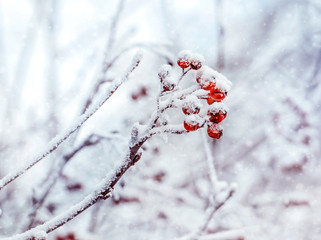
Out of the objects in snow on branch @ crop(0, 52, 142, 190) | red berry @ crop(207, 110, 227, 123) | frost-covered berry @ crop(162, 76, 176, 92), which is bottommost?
snow on branch @ crop(0, 52, 142, 190)

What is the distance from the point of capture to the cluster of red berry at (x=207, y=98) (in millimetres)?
899

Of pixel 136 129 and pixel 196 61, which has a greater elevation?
pixel 196 61

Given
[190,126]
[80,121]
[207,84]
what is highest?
[207,84]

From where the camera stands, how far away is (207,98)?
95 centimetres

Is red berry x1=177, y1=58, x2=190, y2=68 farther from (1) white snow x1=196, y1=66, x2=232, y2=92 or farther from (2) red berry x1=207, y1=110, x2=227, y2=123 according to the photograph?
(2) red berry x1=207, y1=110, x2=227, y2=123

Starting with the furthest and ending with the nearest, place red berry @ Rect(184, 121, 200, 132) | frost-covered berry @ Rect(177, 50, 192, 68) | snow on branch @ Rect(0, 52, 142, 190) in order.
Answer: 1. frost-covered berry @ Rect(177, 50, 192, 68)
2. red berry @ Rect(184, 121, 200, 132)
3. snow on branch @ Rect(0, 52, 142, 190)

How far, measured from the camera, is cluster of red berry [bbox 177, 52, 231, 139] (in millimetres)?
899

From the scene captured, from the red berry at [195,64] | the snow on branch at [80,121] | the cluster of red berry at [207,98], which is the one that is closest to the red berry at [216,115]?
the cluster of red berry at [207,98]

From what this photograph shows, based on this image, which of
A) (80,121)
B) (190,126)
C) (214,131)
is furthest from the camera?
(214,131)

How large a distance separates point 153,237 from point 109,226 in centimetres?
59

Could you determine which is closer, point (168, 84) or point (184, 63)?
point (168, 84)

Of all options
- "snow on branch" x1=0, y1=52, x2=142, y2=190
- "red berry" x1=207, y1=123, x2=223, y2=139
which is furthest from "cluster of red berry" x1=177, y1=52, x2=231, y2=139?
"snow on branch" x1=0, y1=52, x2=142, y2=190

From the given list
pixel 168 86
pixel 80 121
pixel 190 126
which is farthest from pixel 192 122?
pixel 80 121

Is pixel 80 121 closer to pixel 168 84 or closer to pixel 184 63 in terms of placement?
pixel 168 84
